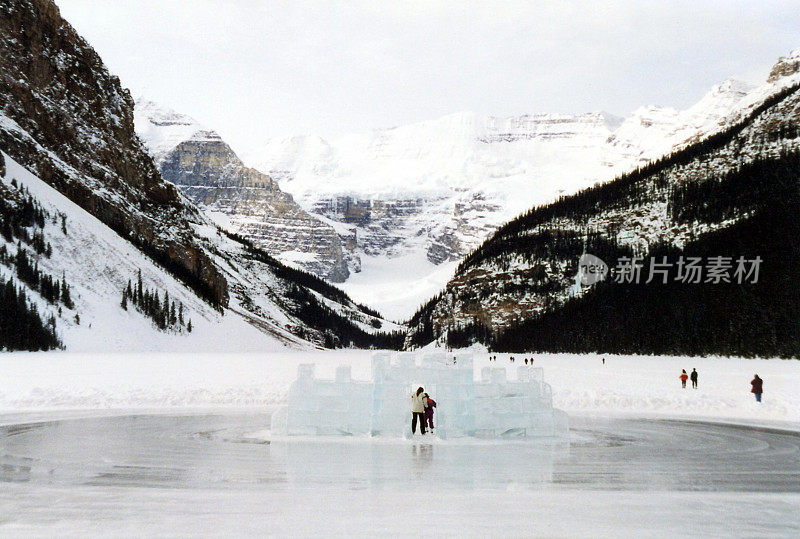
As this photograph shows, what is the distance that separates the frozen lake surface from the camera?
12.6 meters

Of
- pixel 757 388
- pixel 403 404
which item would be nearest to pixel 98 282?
pixel 757 388

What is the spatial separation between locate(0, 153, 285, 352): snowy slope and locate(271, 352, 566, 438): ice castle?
3636 inches

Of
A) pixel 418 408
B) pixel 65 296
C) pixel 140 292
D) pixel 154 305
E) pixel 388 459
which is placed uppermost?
pixel 140 292

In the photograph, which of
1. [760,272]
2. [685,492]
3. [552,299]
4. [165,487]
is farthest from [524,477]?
[552,299]

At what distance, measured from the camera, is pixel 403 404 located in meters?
26.8

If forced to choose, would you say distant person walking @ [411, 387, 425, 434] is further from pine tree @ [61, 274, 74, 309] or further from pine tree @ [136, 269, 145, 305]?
pine tree @ [136, 269, 145, 305]

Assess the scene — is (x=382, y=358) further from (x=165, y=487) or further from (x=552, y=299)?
(x=552, y=299)

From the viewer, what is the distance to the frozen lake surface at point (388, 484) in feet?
41.2

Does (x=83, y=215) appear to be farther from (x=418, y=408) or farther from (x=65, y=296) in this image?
(x=418, y=408)

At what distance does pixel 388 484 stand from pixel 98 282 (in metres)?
126

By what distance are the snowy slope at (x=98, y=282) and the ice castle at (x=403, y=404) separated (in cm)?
9236

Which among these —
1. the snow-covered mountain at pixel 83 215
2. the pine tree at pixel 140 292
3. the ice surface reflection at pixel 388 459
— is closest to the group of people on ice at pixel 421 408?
the ice surface reflection at pixel 388 459

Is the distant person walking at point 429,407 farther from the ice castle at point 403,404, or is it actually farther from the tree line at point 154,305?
the tree line at point 154,305

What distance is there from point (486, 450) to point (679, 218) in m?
171
